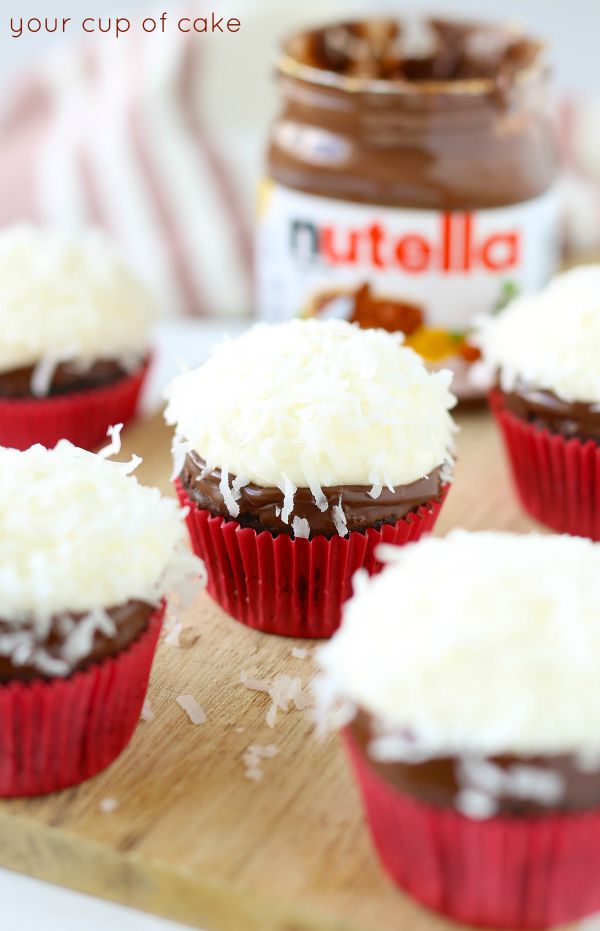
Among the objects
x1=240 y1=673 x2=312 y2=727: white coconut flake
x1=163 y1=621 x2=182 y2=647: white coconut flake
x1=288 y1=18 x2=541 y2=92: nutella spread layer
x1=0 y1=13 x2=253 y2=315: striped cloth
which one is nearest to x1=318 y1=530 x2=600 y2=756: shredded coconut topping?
x1=240 y1=673 x2=312 y2=727: white coconut flake

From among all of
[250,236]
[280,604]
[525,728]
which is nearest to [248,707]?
[280,604]

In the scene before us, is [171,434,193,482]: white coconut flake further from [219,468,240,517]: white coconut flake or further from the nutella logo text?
the nutella logo text

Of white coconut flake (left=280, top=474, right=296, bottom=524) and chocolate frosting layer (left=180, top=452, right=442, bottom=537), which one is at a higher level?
white coconut flake (left=280, top=474, right=296, bottom=524)

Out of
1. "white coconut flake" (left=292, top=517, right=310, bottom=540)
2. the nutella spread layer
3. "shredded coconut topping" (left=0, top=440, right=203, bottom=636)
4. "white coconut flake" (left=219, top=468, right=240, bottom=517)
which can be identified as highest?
the nutella spread layer

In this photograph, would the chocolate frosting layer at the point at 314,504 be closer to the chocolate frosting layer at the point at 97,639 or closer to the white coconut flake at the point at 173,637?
the white coconut flake at the point at 173,637

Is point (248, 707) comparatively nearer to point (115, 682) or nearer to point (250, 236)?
point (115, 682)

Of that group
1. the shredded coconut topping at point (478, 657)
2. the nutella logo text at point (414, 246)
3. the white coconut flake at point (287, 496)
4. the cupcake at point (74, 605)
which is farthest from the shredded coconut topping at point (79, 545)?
the nutella logo text at point (414, 246)
